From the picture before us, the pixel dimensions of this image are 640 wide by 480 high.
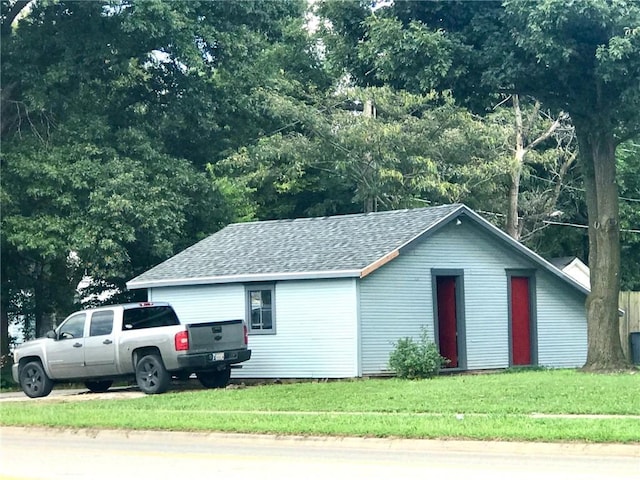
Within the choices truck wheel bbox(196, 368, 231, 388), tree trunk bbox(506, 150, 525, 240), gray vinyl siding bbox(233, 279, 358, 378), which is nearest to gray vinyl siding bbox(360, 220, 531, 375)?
gray vinyl siding bbox(233, 279, 358, 378)

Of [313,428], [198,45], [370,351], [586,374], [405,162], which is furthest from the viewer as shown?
[405,162]

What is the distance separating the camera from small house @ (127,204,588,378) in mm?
25656

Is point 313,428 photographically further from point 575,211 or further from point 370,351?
point 575,211

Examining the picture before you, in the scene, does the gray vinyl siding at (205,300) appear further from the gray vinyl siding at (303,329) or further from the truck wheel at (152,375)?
the truck wheel at (152,375)

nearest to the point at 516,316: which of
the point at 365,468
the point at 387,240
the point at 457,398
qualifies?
the point at 387,240

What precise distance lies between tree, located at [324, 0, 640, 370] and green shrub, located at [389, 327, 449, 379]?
3.37 metres

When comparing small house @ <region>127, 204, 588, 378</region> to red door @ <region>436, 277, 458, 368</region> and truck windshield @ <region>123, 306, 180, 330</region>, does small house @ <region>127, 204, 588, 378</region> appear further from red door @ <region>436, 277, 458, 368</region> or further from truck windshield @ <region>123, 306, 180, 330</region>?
truck windshield @ <region>123, 306, 180, 330</region>

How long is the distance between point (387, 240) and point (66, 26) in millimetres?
12456

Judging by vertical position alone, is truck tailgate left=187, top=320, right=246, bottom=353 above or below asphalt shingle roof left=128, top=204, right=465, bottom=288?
below

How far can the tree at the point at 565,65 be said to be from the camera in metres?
21.2

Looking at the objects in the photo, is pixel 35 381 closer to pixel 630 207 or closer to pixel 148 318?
pixel 148 318

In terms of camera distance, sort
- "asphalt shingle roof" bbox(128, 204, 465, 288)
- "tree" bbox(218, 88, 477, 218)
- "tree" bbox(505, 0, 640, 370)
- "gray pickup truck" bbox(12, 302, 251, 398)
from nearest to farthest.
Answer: "tree" bbox(505, 0, 640, 370), "gray pickup truck" bbox(12, 302, 251, 398), "asphalt shingle roof" bbox(128, 204, 465, 288), "tree" bbox(218, 88, 477, 218)

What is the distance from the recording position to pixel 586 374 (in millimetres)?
23719

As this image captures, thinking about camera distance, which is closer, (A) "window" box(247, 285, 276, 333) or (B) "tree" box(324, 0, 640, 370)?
(B) "tree" box(324, 0, 640, 370)
